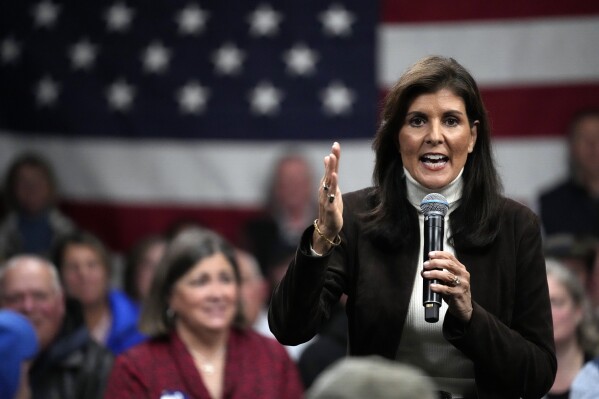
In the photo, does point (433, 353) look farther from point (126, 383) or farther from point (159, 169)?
Answer: point (159, 169)

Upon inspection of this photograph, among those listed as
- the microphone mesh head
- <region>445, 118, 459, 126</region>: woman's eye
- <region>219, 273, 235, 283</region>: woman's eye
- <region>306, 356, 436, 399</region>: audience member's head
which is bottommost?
<region>306, 356, 436, 399</region>: audience member's head

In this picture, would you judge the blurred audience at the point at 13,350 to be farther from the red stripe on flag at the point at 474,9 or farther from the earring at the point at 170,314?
the red stripe on flag at the point at 474,9

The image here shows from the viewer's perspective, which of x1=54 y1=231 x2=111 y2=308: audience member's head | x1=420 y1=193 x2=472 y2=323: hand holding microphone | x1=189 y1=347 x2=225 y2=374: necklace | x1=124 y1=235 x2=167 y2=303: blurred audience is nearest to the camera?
x1=420 y1=193 x2=472 y2=323: hand holding microphone

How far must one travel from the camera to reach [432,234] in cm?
294

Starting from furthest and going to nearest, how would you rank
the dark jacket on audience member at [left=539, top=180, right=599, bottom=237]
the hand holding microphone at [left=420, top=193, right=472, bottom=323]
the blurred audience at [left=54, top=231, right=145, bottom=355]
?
the dark jacket on audience member at [left=539, top=180, right=599, bottom=237]
the blurred audience at [left=54, top=231, right=145, bottom=355]
the hand holding microphone at [left=420, top=193, right=472, bottom=323]

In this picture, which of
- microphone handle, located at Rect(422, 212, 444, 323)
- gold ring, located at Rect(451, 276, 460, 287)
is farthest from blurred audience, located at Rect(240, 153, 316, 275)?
gold ring, located at Rect(451, 276, 460, 287)

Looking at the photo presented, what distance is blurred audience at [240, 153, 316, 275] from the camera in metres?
7.62

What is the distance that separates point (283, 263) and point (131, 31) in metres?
2.06

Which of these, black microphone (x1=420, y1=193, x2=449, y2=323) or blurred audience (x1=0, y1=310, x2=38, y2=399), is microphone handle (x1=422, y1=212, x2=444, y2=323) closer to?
black microphone (x1=420, y1=193, x2=449, y2=323)

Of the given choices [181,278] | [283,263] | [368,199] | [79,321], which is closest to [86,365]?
[79,321]

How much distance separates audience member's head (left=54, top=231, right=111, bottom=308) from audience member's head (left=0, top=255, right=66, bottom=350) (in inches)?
27.5

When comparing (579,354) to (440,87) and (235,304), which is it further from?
(440,87)

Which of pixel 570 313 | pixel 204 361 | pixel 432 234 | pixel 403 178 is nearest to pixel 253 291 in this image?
pixel 204 361

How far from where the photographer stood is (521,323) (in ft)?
10.3
